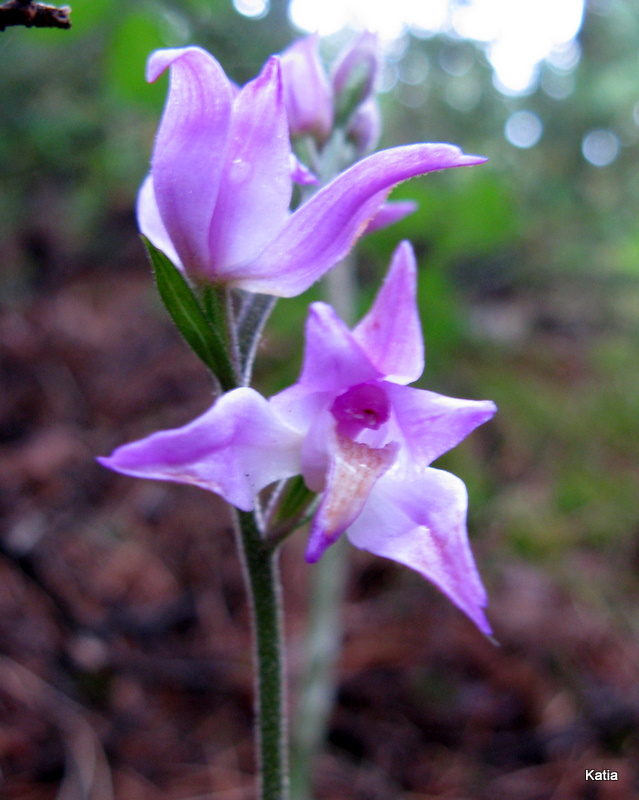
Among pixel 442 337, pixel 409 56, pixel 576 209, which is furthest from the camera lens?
pixel 409 56

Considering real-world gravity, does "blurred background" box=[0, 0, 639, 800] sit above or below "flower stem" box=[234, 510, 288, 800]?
below

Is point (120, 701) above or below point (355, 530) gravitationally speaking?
below

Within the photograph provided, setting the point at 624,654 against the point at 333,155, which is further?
the point at 624,654

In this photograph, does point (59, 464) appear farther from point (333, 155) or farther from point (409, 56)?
point (409, 56)

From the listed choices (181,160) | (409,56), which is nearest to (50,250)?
(181,160)

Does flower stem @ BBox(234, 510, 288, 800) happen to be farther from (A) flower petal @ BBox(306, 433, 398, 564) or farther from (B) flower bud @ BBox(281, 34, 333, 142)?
(B) flower bud @ BBox(281, 34, 333, 142)

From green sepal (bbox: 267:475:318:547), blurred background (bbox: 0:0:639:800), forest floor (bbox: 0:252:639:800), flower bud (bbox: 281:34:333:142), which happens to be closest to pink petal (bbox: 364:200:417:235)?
flower bud (bbox: 281:34:333:142)

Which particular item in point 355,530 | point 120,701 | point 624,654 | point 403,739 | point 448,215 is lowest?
point 624,654
